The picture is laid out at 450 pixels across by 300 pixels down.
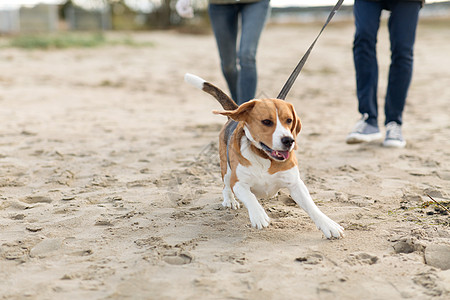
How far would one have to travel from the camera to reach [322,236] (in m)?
2.54

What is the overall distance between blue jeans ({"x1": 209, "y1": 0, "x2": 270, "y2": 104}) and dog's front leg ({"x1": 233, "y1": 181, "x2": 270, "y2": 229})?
181 cm

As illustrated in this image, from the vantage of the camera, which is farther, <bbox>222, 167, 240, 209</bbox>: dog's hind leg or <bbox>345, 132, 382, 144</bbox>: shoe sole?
<bbox>345, 132, 382, 144</bbox>: shoe sole

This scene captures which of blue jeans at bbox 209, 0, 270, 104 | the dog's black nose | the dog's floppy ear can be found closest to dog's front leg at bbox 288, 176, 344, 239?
the dog's black nose

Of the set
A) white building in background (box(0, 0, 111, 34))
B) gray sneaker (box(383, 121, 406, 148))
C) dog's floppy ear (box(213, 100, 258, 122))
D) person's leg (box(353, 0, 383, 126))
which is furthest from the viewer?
white building in background (box(0, 0, 111, 34))

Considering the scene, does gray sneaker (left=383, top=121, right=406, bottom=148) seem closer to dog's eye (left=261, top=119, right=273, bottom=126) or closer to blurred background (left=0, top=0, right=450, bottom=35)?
dog's eye (left=261, top=119, right=273, bottom=126)

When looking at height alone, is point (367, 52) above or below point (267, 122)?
above

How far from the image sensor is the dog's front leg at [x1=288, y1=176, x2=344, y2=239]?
2494mm

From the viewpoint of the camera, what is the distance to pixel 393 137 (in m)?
4.51

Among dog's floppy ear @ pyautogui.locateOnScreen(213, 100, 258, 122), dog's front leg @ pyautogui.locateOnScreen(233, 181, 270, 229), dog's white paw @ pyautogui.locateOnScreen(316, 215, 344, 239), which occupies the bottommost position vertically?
dog's white paw @ pyautogui.locateOnScreen(316, 215, 344, 239)

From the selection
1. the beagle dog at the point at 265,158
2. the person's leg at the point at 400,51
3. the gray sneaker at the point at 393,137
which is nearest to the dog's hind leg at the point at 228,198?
the beagle dog at the point at 265,158

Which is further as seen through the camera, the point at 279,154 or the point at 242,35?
the point at 242,35

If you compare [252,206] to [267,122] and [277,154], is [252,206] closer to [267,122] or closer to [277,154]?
[277,154]

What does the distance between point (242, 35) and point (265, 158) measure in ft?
6.47

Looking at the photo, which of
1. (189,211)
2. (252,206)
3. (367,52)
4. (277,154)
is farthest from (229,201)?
(367,52)
